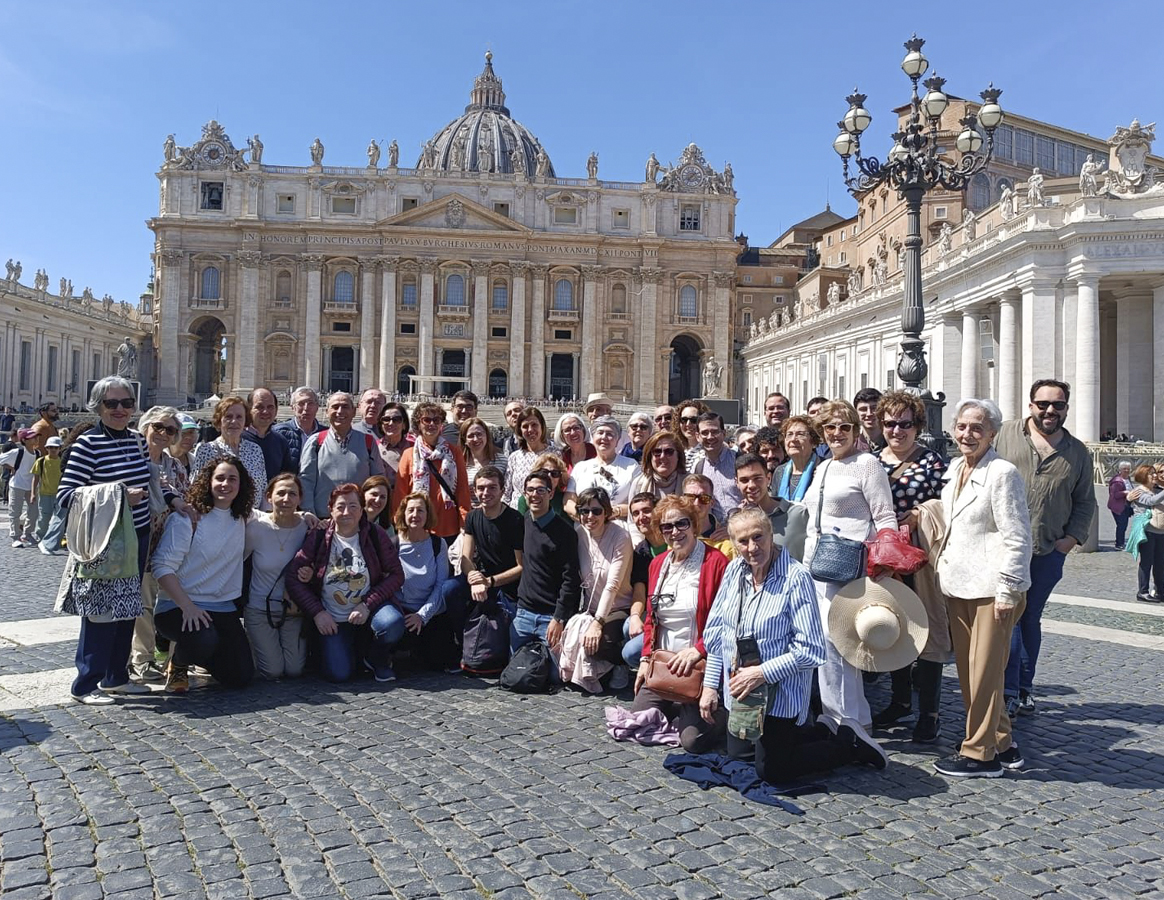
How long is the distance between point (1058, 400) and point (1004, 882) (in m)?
2.76

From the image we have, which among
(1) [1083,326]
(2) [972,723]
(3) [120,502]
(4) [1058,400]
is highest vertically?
(1) [1083,326]

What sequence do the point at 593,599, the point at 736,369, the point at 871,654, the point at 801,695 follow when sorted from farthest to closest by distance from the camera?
the point at 736,369 → the point at 593,599 → the point at 871,654 → the point at 801,695

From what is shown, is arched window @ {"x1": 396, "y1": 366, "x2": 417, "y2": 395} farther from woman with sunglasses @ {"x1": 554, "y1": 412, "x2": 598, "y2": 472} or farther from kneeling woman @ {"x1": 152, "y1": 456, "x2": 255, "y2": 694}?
kneeling woman @ {"x1": 152, "y1": 456, "x2": 255, "y2": 694}

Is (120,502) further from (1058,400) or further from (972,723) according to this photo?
(1058,400)

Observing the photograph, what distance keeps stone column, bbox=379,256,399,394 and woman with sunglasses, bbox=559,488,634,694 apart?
160 feet

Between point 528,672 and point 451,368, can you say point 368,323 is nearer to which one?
point 451,368

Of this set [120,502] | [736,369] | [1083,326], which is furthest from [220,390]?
[120,502]

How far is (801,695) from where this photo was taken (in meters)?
4.13

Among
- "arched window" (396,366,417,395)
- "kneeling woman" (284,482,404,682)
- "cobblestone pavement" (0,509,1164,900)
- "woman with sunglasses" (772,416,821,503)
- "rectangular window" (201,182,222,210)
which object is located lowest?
"cobblestone pavement" (0,509,1164,900)

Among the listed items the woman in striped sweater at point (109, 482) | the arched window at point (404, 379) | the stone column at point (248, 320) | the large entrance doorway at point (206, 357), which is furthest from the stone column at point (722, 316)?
the woman in striped sweater at point (109, 482)

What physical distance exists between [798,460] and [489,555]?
2.31 meters

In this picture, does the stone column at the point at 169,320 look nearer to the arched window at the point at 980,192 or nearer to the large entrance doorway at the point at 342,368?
the large entrance doorway at the point at 342,368

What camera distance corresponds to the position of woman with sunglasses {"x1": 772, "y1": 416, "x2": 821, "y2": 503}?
5219mm

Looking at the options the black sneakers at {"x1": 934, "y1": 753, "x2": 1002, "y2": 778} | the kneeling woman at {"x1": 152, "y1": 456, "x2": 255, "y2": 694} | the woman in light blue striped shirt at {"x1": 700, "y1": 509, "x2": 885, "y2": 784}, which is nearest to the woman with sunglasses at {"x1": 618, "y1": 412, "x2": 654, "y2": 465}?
the woman in light blue striped shirt at {"x1": 700, "y1": 509, "x2": 885, "y2": 784}
